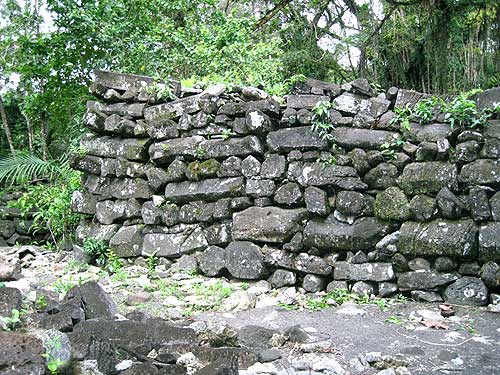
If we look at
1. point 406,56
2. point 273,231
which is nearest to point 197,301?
point 273,231

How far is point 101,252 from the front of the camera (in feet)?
20.5

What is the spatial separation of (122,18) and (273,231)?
460cm

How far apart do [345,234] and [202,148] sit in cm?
185

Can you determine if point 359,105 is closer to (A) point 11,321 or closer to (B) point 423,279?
(B) point 423,279

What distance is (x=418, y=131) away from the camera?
5.04m

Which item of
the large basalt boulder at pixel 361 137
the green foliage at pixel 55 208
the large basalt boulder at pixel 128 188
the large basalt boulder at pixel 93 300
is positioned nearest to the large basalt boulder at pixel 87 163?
the large basalt boulder at pixel 128 188

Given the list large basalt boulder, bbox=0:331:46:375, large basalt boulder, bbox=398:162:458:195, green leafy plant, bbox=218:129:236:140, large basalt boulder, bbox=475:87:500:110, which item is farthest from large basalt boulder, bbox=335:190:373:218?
large basalt boulder, bbox=0:331:46:375

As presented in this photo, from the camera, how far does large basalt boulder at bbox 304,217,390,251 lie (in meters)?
5.00

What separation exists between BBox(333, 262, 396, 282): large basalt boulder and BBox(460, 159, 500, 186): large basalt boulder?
103cm

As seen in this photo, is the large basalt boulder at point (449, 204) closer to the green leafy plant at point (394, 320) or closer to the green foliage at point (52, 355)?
the green leafy plant at point (394, 320)

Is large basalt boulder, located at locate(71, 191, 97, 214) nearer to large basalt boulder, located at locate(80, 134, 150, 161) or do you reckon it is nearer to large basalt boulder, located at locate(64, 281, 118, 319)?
large basalt boulder, located at locate(80, 134, 150, 161)

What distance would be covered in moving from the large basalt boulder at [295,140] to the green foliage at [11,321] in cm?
315

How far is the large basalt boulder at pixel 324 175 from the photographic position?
16.9ft

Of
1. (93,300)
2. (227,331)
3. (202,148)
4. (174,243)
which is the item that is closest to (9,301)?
(93,300)
